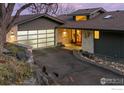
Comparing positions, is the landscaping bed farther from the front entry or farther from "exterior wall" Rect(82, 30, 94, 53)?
the front entry

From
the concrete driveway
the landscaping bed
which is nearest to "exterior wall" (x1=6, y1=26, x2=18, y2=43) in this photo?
the concrete driveway

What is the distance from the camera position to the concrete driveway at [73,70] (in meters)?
11.4

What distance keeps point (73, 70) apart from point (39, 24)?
30.3ft

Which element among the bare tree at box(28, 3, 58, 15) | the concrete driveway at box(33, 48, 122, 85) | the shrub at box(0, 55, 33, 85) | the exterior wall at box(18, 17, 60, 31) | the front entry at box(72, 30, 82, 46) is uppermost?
the bare tree at box(28, 3, 58, 15)

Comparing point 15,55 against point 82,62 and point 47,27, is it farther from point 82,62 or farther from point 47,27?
point 47,27

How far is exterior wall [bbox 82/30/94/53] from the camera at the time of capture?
63.5 feet

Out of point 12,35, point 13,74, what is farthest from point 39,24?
point 13,74

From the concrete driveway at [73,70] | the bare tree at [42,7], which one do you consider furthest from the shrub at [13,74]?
the bare tree at [42,7]

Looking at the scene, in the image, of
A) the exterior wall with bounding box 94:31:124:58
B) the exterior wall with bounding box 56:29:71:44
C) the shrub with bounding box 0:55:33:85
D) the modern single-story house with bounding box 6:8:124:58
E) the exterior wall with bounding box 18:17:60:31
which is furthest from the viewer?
the exterior wall with bounding box 56:29:71:44

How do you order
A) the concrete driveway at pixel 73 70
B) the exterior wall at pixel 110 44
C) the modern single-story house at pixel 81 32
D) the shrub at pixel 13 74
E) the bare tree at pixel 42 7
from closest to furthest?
1. the shrub at pixel 13 74
2. the concrete driveway at pixel 73 70
3. the exterior wall at pixel 110 44
4. the modern single-story house at pixel 81 32
5. the bare tree at pixel 42 7

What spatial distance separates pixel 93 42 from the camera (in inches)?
753

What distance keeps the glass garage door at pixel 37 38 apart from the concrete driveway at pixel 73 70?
351 centimetres

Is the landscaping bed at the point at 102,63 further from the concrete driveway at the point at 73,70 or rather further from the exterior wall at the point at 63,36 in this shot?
the exterior wall at the point at 63,36
